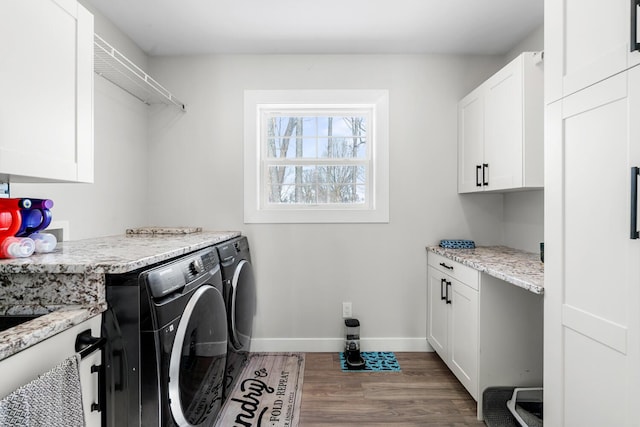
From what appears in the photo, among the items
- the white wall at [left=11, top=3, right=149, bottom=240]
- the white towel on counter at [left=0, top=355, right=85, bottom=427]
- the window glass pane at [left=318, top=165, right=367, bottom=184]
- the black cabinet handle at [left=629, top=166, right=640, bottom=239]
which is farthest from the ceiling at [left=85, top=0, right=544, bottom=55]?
the white towel on counter at [left=0, top=355, right=85, bottom=427]

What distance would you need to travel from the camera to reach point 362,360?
2518 millimetres

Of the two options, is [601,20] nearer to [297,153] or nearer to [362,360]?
[297,153]

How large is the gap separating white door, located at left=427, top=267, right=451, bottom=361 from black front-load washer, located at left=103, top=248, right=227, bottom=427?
1640mm

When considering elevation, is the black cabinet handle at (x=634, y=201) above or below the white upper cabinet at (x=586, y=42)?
below

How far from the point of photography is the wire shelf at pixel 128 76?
183cm

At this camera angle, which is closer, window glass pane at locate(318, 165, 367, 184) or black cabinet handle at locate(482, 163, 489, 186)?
black cabinet handle at locate(482, 163, 489, 186)

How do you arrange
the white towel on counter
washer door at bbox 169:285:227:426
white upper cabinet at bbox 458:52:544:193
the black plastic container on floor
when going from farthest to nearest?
white upper cabinet at bbox 458:52:544:193 → the black plastic container on floor → washer door at bbox 169:285:227:426 → the white towel on counter

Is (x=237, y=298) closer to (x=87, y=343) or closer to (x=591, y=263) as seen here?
(x=87, y=343)

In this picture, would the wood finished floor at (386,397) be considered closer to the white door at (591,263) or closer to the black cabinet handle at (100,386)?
the white door at (591,263)

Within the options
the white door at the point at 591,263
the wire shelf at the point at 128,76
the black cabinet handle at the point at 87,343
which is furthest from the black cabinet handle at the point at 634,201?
the wire shelf at the point at 128,76

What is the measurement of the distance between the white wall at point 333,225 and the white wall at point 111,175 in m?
0.14

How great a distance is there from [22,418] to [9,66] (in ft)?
3.18

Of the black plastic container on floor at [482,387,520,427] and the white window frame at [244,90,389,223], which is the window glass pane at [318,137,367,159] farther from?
the black plastic container on floor at [482,387,520,427]

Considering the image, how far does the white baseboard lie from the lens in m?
2.70
